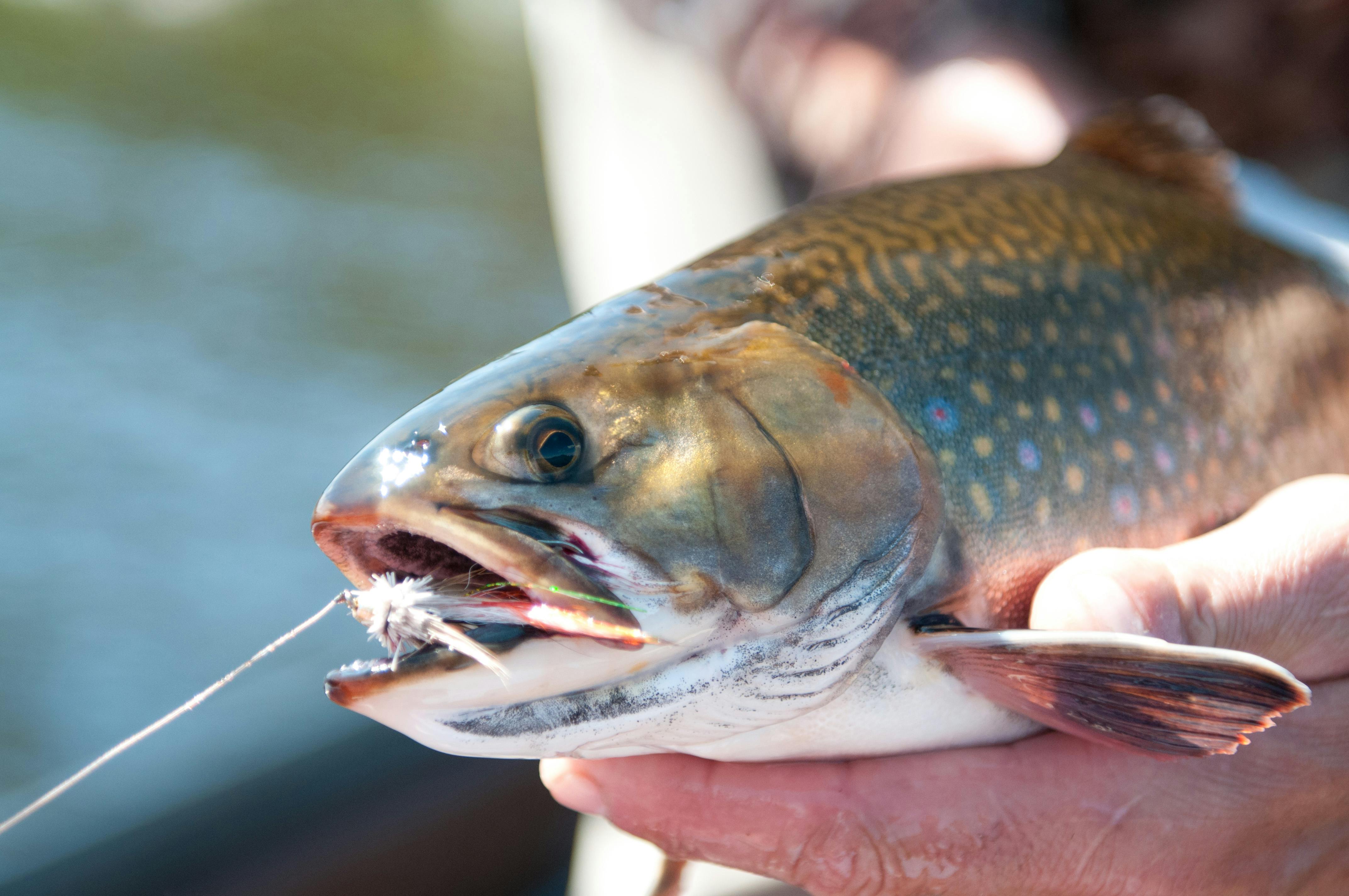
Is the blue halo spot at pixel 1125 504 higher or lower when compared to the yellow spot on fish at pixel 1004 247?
lower

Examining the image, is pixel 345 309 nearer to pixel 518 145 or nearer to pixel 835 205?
pixel 518 145

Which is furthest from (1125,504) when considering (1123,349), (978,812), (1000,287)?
(978,812)

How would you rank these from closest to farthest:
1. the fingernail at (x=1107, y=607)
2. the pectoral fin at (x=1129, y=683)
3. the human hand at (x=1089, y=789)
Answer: the pectoral fin at (x=1129, y=683)
the fingernail at (x=1107, y=607)
the human hand at (x=1089, y=789)

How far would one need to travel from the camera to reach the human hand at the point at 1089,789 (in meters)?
1.35

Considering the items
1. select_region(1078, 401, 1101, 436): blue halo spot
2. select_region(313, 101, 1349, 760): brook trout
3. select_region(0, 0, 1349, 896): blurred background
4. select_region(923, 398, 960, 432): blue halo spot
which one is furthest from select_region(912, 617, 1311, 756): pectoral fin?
select_region(0, 0, 1349, 896): blurred background

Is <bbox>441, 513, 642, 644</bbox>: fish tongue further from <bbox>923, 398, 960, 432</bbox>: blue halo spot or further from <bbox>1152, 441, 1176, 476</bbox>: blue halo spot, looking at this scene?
<bbox>1152, 441, 1176, 476</bbox>: blue halo spot

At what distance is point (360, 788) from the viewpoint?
1.82 meters

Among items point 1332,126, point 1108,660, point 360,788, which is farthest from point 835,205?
point 1332,126

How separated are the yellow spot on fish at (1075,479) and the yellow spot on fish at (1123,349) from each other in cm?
24

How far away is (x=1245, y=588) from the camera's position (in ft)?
4.58

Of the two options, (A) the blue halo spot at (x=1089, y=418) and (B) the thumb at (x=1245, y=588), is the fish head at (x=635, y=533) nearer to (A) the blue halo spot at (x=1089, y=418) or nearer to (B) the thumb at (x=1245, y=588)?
(B) the thumb at (x=1245, y=588)

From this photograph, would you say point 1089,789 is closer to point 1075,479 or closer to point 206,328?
point 1075,479

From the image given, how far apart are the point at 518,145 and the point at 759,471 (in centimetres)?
418

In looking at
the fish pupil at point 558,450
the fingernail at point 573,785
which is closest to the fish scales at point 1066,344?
the fish pupil at point 558,450
